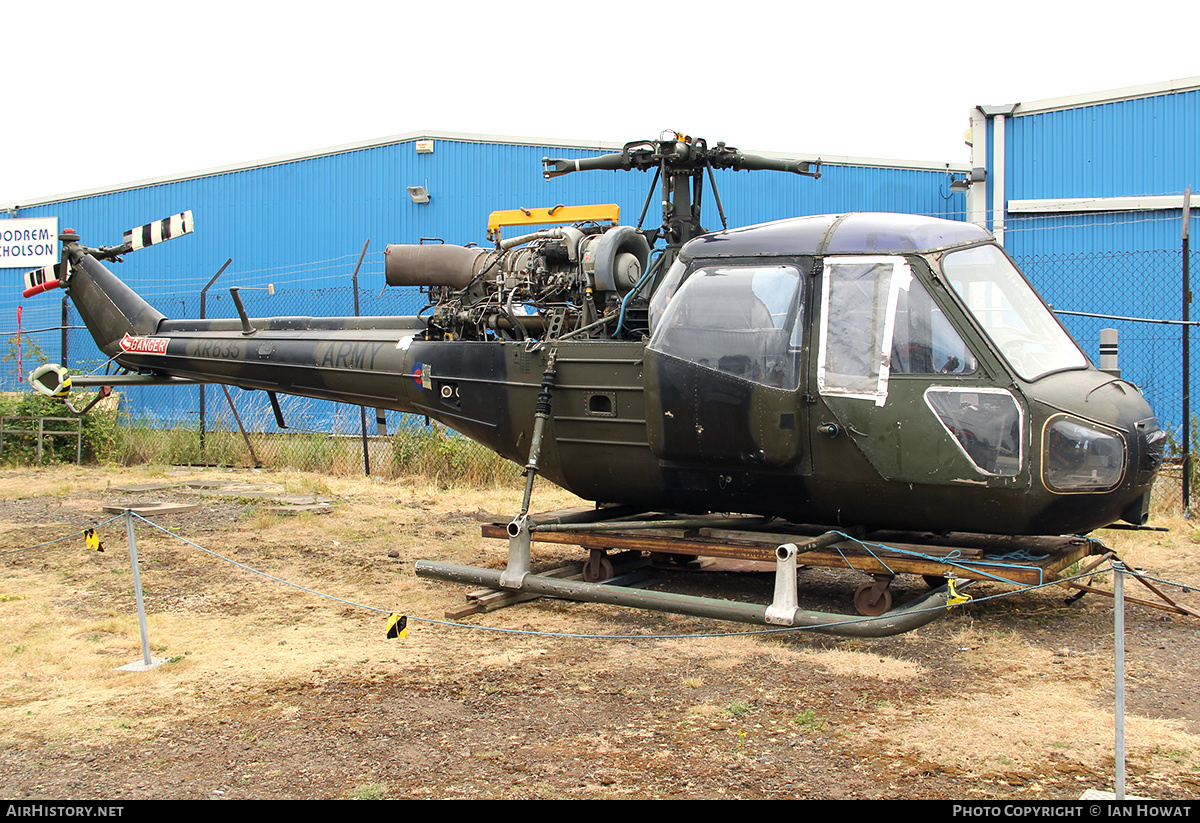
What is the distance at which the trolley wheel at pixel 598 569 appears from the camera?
679 cm

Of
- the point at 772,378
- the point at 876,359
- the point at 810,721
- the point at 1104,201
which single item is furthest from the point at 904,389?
the point at 1104,201

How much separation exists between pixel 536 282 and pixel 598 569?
2.14 m

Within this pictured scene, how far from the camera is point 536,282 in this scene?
7297 mm

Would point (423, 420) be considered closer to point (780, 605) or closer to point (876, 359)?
point (780, 605)

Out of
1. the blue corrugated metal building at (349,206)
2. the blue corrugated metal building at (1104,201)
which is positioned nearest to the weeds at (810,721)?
the blue corrugated metal building at (1104,201)

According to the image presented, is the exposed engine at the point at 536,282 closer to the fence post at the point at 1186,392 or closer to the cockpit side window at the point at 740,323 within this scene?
→ the cockpit side window at the point at 740,323

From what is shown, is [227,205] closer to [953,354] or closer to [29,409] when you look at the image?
[29,409]

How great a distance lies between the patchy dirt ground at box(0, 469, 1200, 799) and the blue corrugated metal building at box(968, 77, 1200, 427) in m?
5.81

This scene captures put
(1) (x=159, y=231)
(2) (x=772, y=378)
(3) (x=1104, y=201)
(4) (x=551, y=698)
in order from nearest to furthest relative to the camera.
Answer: (4) (x=551, y=698)
(2) (x=772, y=378)
(1) (x=159, y=231)
(3) (x=1104, y=201)

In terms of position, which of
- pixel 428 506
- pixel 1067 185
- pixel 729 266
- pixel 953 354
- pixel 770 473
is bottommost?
pixel 428 506

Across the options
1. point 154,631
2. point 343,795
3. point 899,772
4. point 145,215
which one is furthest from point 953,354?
point 145,215

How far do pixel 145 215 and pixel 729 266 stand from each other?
1925 centimetres

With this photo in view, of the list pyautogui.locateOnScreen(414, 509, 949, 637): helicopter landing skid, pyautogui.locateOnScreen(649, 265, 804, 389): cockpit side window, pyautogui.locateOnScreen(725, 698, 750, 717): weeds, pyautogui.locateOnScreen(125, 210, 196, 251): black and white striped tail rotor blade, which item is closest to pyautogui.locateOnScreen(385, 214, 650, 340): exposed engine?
pyautogui.locateOnScreen(649, 265, 804, 389): cockpit side window

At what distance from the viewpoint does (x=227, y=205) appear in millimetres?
20625
